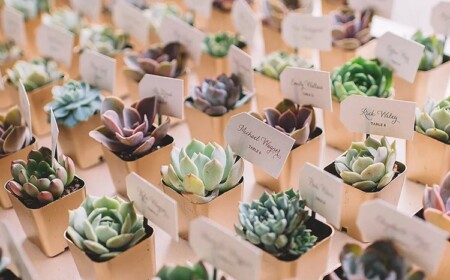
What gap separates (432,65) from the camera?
116 centimetres

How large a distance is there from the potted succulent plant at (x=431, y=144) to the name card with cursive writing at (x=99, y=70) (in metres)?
0.54

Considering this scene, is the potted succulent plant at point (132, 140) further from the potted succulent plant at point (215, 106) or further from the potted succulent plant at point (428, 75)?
the potted succulent plant at point (428, 75)

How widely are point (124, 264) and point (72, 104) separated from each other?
391mm

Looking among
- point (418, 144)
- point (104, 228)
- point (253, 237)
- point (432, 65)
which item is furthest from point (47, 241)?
point (432, 65)

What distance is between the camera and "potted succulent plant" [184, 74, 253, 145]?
1080 mm

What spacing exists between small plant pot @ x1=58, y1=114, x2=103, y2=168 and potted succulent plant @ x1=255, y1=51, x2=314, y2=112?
1.02ft

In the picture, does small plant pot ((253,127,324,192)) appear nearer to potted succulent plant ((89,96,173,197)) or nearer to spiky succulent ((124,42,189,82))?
potted succulent plant ((89,96,173,197))

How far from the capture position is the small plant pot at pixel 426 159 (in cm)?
97

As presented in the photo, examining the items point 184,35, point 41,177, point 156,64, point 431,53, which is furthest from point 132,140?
point 431,53

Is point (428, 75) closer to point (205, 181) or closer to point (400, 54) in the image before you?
point (400, 54)

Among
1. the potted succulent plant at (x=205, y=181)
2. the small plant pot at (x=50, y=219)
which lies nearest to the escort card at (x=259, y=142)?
the potted succulent plant at (x=205, y=181)

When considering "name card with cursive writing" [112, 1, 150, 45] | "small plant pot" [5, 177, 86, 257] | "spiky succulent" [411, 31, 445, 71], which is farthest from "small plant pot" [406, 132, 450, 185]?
"name card with cursive writing" [112, 1, 150, 45]

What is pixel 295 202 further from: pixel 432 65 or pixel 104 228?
pixel 432 65

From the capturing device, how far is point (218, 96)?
108 centimetres
